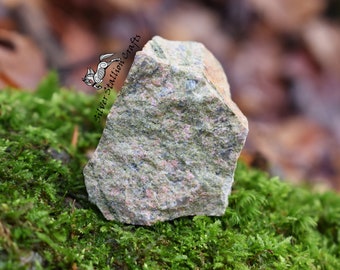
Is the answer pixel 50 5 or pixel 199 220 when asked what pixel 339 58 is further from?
pixel 199 220

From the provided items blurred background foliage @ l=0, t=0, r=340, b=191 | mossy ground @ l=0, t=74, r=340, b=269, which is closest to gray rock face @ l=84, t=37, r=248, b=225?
mossy ground @ l=0, t=74, r=340, b=269

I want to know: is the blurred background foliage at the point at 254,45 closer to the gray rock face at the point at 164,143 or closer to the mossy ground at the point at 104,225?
the mossy ground at the point at 104,225

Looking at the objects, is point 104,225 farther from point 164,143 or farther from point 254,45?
point 254,45

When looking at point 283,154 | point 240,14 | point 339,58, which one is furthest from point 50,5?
point 339,58

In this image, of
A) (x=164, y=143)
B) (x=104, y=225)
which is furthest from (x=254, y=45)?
(x=104, y=225)

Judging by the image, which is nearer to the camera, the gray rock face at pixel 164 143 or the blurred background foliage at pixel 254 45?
the gray rock face at pixel 164 143

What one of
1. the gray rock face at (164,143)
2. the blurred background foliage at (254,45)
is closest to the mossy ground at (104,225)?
the gray rock face at (164,143)

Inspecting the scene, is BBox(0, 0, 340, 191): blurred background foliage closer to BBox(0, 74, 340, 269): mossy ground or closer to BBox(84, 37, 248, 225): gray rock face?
BBox(0, 74, 340, 269): mossy ground
